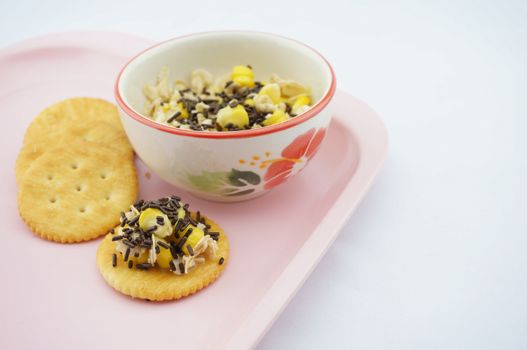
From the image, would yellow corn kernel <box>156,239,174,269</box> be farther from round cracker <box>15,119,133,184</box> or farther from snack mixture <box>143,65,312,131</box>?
round cracker <box>15,119,133,184</box>

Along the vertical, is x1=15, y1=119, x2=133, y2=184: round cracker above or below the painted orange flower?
below

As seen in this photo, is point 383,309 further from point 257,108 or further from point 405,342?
point 257,108

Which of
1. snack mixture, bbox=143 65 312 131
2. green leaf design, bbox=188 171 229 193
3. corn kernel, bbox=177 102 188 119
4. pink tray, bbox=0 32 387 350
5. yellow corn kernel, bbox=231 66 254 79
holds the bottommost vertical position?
pink tray, bbox=0 32 387 350

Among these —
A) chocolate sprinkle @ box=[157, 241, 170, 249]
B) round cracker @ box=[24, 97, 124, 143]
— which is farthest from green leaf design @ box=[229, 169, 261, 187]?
round cracker @ box=[24, 97, 124, 143]

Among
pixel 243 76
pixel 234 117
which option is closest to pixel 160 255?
pixel 234 117

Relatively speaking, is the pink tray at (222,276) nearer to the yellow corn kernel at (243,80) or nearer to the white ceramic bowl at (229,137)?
the white ceramic bowl at (229,137)

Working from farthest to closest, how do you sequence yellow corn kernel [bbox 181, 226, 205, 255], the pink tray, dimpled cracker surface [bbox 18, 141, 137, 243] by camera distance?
dimpled cracker surface [bbox 18, 141, 137, 243]
yellow corn kernel [bbox 181, 226, 205, 255]
the pink tray

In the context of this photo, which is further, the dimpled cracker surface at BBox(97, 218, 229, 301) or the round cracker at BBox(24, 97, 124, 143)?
the round cracker at BBox(24, 97, 124, 143)
